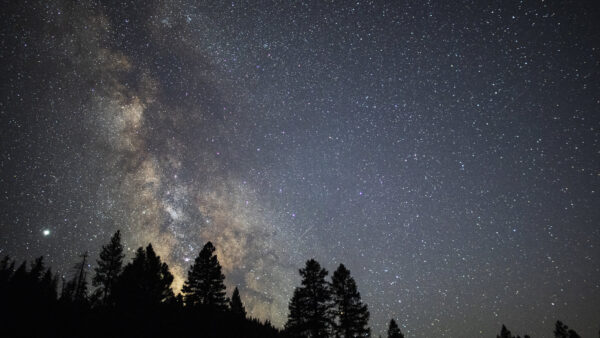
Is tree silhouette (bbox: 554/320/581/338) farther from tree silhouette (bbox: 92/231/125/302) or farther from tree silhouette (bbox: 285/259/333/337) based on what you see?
tree silhouette (bbox: 92/231/125/302)

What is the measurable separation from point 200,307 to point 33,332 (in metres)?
12.5

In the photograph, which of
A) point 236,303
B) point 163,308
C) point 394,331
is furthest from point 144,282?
point 394,331

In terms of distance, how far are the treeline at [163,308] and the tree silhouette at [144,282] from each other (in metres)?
0.07

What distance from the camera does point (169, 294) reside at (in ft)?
115

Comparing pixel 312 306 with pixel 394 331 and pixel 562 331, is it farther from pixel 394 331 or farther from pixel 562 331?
pixel 562 331

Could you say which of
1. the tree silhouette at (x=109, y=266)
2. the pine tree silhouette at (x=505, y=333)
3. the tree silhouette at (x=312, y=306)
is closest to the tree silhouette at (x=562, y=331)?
the pine tree silhouette at (x=505, y=333)

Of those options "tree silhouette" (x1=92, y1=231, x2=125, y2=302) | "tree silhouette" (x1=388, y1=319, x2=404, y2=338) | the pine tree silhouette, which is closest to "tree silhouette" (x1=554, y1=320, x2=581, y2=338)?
the pine tree silhouette

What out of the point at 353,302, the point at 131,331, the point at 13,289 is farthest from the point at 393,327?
the point at 13,289

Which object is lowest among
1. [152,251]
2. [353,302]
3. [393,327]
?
[393,327]

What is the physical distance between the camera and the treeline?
68.0 ft

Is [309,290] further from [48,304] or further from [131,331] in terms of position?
[48,304]

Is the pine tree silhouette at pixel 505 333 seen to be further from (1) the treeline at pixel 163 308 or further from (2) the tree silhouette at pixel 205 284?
(2) the tree silhouette at pixel 205 284

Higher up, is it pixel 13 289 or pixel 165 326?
pixel 13 289

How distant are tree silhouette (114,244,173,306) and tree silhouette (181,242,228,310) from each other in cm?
316
